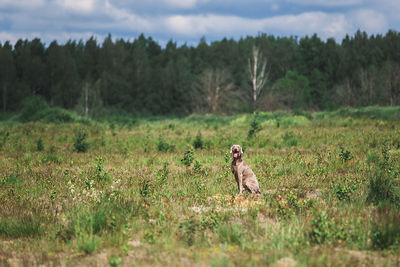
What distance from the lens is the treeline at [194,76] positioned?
5581cm

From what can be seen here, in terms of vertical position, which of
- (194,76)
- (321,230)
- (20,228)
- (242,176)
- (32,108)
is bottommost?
(20,228)

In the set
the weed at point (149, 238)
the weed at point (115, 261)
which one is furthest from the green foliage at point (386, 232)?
the weed at point (115, 261)

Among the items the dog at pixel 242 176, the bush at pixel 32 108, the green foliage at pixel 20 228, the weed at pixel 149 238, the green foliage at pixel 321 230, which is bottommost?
the green foliage at pixel 20 228

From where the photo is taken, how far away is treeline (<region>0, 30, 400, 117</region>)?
5581 centimetres

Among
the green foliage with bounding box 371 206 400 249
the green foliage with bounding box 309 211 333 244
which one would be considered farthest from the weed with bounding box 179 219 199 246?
the green foliage with bounding box 371 206 400 249

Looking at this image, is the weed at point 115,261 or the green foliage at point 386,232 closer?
the weed at point 115,261

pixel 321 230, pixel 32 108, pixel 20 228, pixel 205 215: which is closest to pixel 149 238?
pixel 205 215

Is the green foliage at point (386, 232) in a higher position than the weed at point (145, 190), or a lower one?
higher

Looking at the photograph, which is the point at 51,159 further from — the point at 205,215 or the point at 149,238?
the point at 149,238

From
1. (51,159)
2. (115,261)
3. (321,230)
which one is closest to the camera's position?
(115,261)

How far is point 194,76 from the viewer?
73062mm

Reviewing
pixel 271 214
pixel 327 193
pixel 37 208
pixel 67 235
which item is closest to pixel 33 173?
pixel 37 208

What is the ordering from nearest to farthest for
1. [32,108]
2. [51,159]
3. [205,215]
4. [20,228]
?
[20,228], [205,215], [51,159], [32,108]

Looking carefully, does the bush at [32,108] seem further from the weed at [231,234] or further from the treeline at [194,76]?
the weed at [231,234]
